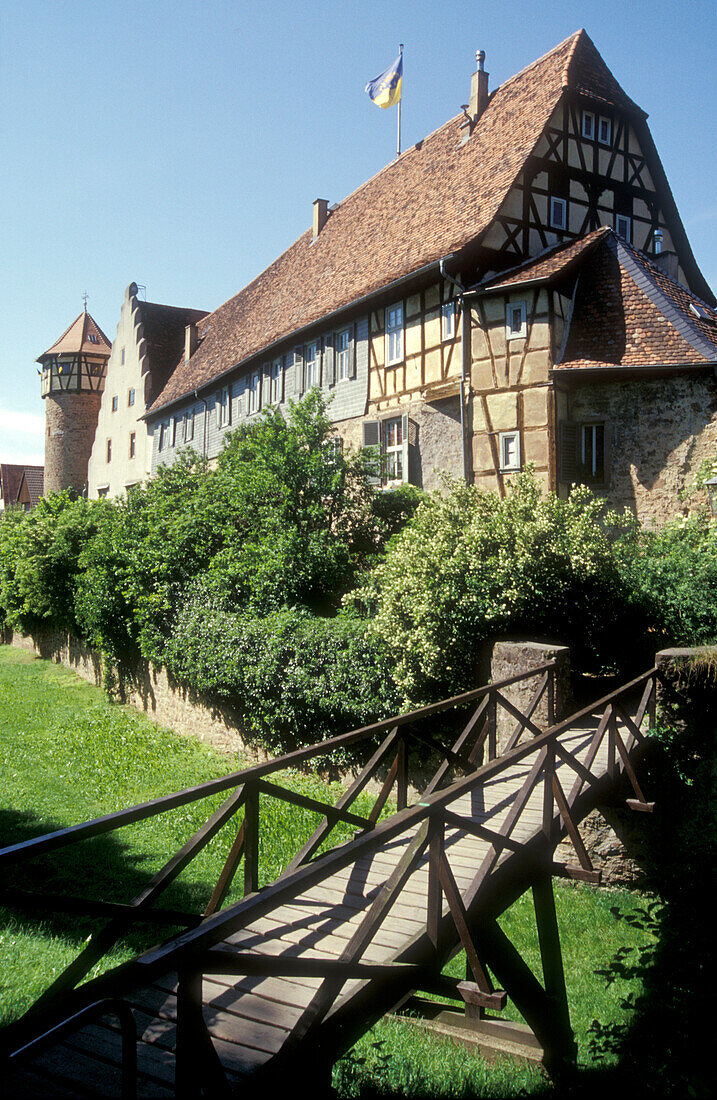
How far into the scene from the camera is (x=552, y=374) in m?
15.7

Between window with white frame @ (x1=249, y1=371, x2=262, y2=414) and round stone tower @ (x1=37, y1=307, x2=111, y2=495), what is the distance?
18.5 meters

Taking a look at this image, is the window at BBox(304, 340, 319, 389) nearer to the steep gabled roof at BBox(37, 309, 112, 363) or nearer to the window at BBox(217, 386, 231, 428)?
the window at BBox(217, 386, 231, 428)

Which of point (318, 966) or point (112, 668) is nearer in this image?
point (318, 966)

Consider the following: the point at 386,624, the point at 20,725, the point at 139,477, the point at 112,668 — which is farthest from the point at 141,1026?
the point at 139,477

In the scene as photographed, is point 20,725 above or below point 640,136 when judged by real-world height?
below

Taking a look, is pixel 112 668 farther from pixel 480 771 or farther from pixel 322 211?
pixel 322 211

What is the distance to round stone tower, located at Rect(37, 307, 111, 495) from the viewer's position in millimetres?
41219

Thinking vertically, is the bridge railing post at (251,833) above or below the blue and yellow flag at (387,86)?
below

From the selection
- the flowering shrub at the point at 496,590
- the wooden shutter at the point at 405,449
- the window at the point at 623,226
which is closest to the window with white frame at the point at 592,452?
the wooden shutter at the point at 405,449

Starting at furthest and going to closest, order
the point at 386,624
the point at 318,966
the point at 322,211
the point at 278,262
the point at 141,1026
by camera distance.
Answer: the point at 278,262
the point at 322,211
the point at 386,624
the point at 141,1026
the point at 318,966

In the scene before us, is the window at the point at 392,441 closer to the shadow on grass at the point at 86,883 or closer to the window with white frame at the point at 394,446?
the window with white frame at the point at 394,446

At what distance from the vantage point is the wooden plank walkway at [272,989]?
129 inches

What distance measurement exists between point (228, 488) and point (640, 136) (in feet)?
41.9

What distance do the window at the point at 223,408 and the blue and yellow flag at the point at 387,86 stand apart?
1001 cm
